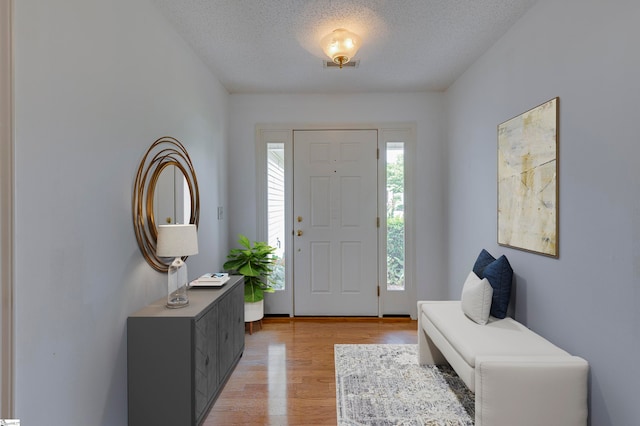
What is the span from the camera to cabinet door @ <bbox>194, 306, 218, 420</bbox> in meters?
1.81

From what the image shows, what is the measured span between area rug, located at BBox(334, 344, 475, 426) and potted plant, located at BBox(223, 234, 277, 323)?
99 centimetres

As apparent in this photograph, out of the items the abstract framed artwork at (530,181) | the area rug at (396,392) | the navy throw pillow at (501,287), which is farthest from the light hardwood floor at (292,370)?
the abstract framed artwork at (530,181)

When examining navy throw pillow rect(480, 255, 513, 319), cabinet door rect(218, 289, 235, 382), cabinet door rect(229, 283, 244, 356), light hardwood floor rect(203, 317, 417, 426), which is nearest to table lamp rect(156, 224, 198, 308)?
cabinet door rect(218, 289, 235, 382)

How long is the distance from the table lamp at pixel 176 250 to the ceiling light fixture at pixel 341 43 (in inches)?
62.4

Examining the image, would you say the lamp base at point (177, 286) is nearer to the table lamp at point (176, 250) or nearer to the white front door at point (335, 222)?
the table lamp at point (176, 250)

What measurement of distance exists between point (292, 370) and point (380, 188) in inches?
83.4

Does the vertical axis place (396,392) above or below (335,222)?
below

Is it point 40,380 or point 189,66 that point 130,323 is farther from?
point 189,66

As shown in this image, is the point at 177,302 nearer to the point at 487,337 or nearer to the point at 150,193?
the point at 150,193

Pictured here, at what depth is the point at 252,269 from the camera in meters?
3.32

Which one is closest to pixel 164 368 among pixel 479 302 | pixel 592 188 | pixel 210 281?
pixel 210 281

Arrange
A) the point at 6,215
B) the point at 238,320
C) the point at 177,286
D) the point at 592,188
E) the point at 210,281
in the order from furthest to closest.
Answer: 1. the point at 238,320
2. the point at 210,281
3. the point at 177,286
4. the point at 592,188
5. the point at 6,215

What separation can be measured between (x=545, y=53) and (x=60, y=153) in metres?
2.62

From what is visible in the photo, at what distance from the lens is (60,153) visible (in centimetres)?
133
